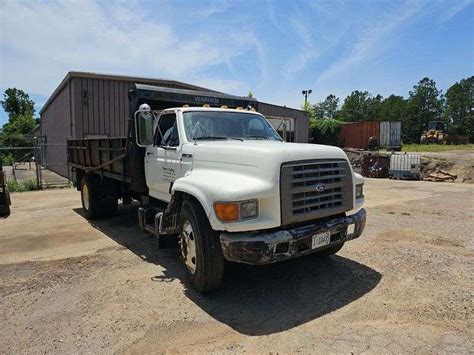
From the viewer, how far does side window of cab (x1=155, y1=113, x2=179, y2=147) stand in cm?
544

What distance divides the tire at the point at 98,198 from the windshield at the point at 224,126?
377 centimetres

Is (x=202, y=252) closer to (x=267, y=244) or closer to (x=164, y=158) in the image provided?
(x=267, y=244)

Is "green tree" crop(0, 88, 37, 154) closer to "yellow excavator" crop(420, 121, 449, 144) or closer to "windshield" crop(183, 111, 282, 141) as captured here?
"yellow excavator" crop(420, 121, 449, 144)

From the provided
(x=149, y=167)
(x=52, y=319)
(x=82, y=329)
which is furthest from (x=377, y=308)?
(x=149, y=167)

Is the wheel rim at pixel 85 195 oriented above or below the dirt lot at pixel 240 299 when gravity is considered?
above

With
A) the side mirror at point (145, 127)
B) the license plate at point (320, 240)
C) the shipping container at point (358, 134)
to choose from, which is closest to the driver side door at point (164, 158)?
the side mirror at point (145, 127)

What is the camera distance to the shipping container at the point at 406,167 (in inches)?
764

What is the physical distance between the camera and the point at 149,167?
19.7ft

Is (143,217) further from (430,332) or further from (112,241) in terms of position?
(430,332)

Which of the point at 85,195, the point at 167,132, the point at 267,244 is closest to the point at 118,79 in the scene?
the point at 85,195

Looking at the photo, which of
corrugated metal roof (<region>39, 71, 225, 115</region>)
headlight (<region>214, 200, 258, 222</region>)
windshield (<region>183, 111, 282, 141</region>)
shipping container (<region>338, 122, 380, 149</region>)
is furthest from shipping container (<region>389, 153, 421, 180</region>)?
headlight (<region>214, 200, 258, 222</region>)

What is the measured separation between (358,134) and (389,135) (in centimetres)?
309

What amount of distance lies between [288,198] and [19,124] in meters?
67.1

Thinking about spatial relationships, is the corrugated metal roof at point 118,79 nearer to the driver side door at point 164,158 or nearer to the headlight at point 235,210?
the driver side door at point 164,158
